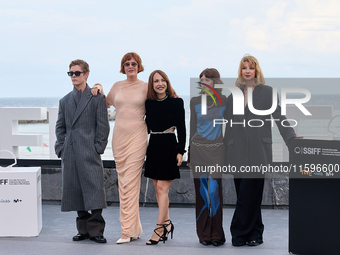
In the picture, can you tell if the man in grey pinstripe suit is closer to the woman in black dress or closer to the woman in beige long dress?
the woman in beige long dress

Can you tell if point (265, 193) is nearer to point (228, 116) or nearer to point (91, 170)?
point (228, 116)

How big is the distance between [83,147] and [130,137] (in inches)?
17.6

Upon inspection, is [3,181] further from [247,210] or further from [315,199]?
[315,199]

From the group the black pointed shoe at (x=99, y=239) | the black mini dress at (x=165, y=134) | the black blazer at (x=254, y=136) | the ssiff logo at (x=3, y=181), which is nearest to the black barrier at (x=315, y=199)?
the black blazer at (x=254, y=136)

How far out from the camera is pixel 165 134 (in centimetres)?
421

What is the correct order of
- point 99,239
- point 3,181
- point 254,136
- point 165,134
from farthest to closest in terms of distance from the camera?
point 3,181 → point 99,239 → point 165,134 → point 254,136

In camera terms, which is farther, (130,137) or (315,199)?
(130,137)

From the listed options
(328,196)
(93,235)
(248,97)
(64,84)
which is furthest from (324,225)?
(64,84)

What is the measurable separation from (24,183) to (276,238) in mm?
2505

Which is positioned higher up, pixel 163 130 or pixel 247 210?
pixel 163 130

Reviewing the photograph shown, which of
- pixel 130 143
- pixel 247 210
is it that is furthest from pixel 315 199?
pixel 130 143

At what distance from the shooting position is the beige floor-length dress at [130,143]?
4273 mm

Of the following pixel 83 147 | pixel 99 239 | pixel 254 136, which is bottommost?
pixel 99 239

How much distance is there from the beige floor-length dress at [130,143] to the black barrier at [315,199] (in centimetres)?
136
